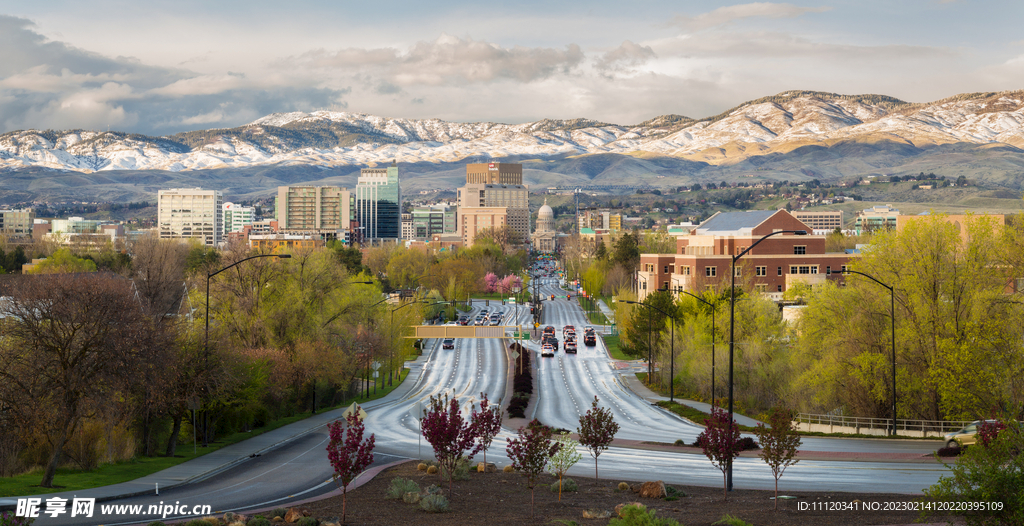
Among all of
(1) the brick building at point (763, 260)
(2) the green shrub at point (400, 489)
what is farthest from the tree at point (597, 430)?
(1) the brick building at point (763, 260)

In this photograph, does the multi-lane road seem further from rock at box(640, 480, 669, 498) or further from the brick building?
the brick building

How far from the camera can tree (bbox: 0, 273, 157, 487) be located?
30.8 m

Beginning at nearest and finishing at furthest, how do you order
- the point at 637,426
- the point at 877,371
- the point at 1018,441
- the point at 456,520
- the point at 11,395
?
the point at 1018,441 → the point at 456,520 → the point at 11,395 → the point at 877,371 → the point at 637,426

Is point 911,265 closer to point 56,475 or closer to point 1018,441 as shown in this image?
point 1018,441

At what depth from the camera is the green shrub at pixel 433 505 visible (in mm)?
24609

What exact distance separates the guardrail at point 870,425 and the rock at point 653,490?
699 inches

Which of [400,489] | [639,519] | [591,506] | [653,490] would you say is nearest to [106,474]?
[400,489]

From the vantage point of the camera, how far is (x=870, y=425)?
46.1 m

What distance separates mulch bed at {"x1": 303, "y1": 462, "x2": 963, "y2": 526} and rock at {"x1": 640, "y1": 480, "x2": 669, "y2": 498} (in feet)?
1.23

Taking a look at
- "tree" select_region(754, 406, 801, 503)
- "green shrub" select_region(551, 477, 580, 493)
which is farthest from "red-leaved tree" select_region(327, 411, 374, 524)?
Answer: "tree" select_region(754, 406, 801, 503)

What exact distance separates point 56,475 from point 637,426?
3209 centimetres

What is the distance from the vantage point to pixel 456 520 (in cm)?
2320

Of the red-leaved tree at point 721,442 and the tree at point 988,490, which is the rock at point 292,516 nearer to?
the red-leaved tree at point 721,442

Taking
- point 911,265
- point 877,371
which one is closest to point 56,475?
point 877,371
